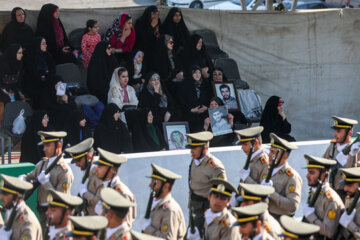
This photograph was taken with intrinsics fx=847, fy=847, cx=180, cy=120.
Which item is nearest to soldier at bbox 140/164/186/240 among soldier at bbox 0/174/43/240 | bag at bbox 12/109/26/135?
soldier at bbox 0/174/43/240

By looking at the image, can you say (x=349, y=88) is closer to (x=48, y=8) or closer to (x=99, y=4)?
(x=48, y=8)

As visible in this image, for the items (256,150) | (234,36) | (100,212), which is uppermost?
(234,36)

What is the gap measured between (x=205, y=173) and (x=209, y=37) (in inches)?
236

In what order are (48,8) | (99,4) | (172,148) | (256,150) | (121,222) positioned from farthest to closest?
(99,4), (48,8), (172,148), (256,150), (121,222)

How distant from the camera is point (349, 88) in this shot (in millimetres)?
16484

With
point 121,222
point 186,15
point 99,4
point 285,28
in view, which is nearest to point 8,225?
point 121,222

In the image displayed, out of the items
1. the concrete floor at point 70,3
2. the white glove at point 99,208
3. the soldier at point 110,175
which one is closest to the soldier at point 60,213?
the soldier at point 110,175

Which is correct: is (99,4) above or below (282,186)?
above

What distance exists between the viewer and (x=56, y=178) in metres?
9.60

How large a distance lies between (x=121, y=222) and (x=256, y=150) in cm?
258

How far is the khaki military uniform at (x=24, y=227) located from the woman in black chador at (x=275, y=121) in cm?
566

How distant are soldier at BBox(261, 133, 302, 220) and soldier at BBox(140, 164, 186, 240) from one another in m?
1.25

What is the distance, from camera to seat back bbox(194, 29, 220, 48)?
15.3m

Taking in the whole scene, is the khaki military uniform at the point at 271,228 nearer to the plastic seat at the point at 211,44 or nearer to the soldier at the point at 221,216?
the soldier at the point at 221,216
